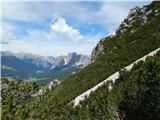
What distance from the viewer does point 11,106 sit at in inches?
2114

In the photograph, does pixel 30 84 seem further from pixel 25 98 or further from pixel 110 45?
pixel 110 45

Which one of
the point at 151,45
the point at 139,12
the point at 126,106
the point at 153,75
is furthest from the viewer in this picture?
the point at 139,12

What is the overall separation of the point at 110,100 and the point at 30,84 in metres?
13.2

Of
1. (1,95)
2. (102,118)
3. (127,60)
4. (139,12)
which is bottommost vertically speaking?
(102,118)

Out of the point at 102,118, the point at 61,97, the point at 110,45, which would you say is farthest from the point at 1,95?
the point at 110,45

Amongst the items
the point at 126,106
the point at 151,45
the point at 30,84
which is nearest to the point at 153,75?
the point at 126,106

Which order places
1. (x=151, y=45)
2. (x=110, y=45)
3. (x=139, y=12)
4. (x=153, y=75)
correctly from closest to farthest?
(x=153, y=75)
(x=151, y=45)
(x=110, y=45)
(x=139, y=12)

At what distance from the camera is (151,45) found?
10388 centimetres

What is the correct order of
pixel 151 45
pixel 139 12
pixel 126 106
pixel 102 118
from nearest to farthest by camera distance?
1. pixel 126 106
2. pixel 102 118
3. pixel 151 45
4. pixel 139 12

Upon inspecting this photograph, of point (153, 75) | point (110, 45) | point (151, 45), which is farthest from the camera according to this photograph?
point (110, 45)

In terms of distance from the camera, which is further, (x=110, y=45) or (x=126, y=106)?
(x=110, y=45)

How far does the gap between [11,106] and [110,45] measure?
101987mm

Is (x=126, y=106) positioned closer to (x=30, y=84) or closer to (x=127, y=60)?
(x=30, y=84)

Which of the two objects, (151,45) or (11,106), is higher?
(151,45)
